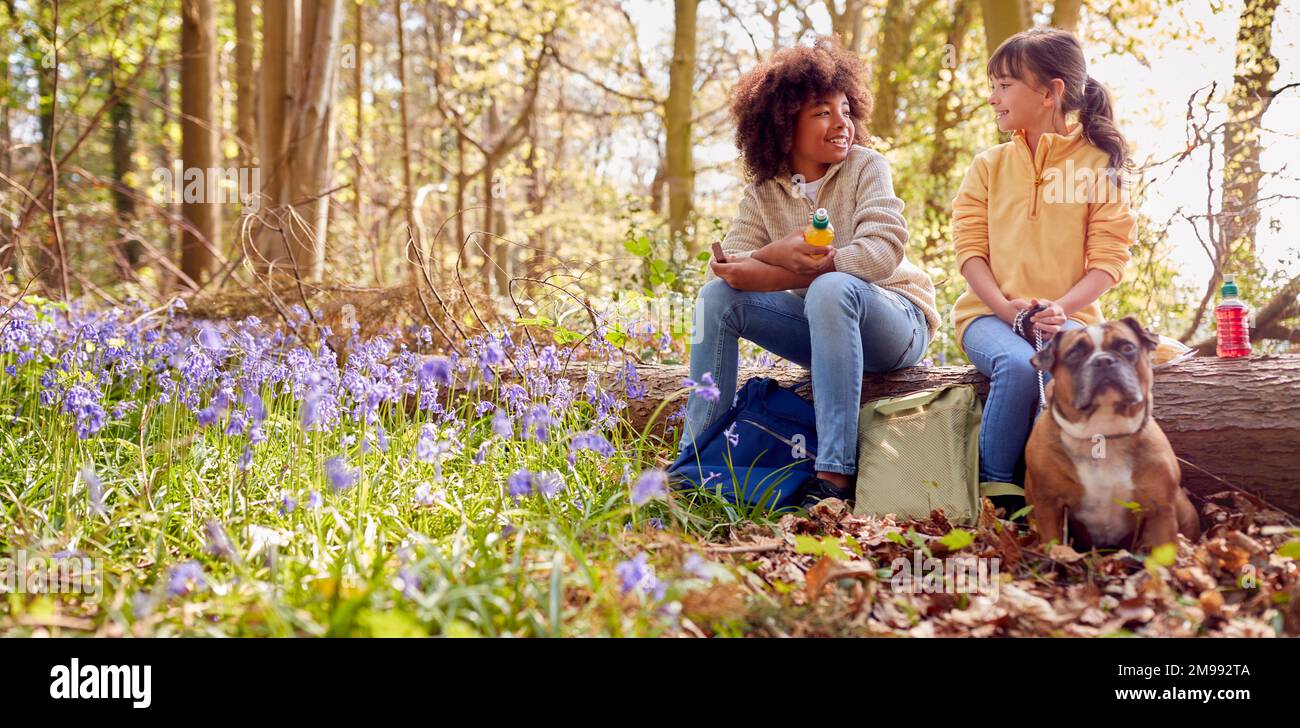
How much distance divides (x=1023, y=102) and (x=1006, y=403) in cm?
114

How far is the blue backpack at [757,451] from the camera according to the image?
3.30 metres

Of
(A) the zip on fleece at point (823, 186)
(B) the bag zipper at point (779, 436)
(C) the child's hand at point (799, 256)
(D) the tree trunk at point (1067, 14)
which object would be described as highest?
(D) the tree trunk at point (1067, 14)

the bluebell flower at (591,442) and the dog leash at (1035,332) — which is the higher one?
the dog leash at (1035,332)

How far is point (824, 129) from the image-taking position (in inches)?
144

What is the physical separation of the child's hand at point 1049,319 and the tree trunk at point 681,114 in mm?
6499

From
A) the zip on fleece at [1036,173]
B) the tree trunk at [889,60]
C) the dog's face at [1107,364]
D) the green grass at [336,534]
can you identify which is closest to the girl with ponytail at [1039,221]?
the zip on fleece at [1036,173]

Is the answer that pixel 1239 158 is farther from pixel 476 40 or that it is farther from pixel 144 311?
pixel 476 40

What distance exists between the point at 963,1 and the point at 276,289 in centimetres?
853

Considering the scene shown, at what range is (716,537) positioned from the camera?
121 inches

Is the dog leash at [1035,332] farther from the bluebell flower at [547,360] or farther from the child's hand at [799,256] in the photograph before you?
the bluebell flower at [547,360]

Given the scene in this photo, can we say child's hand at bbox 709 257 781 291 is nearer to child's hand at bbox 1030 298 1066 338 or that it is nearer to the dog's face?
child's hand at bbox 1030 298 1066 338

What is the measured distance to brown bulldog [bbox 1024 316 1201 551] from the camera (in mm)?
2580

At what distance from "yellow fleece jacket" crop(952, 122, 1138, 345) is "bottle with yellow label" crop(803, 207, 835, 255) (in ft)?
1.83

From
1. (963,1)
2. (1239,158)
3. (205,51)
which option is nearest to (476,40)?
(205,51)
